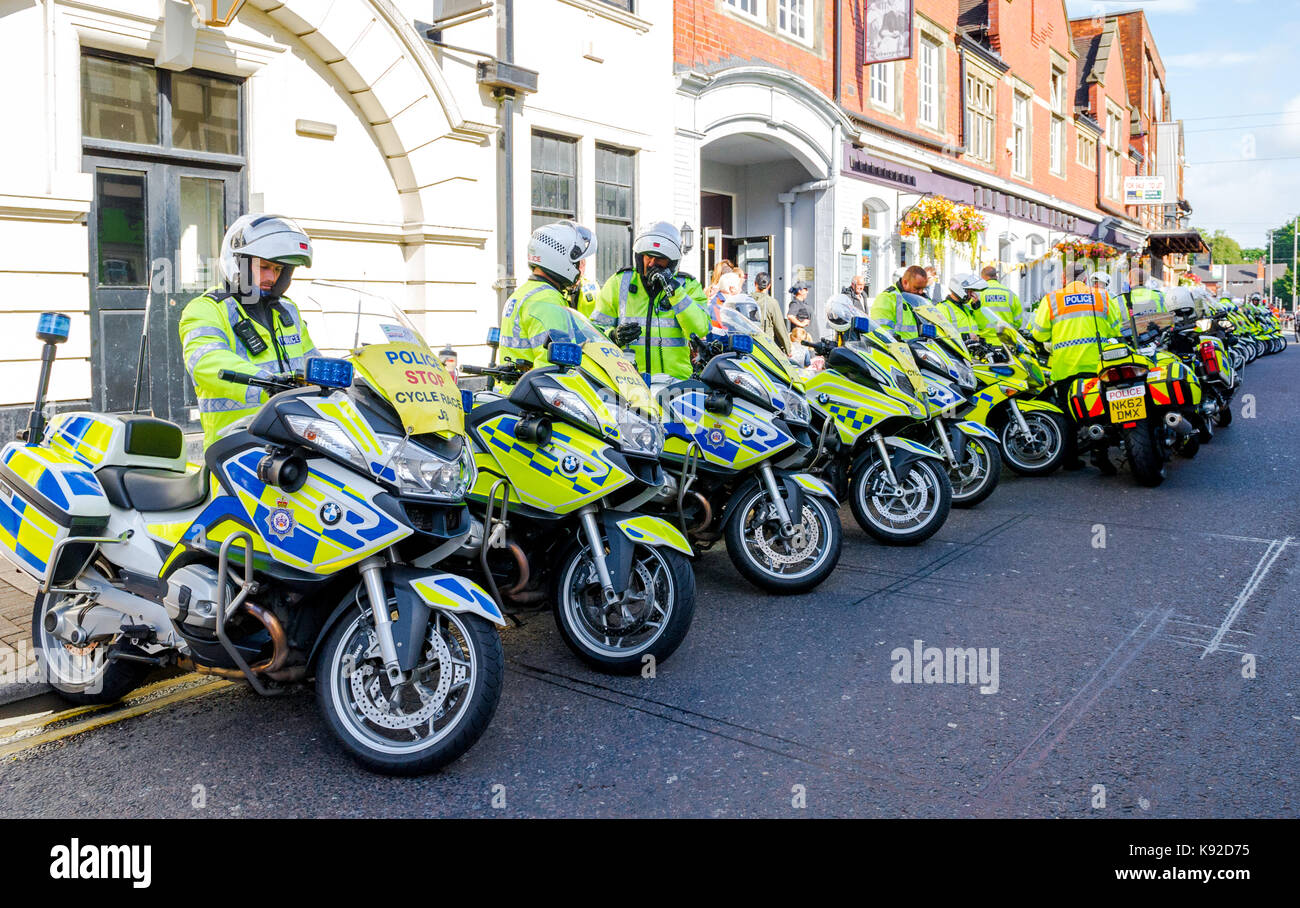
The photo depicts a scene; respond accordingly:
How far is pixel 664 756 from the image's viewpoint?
3.70 meters

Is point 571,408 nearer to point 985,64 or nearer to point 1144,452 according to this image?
point 1144,452

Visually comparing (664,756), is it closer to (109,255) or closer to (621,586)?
(621,586)

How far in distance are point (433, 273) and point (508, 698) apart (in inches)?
305

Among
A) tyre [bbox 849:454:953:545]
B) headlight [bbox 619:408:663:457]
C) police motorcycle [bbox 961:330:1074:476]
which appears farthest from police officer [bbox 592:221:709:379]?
police motorcycle [bbox 961:330:1074:476]

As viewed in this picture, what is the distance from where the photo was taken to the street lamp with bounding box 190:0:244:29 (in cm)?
851

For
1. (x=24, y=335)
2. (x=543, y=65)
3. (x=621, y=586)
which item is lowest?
(x=621, y=586)

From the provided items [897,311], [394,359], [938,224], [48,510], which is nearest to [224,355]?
[394,359]

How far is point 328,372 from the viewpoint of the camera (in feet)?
A: 10.7

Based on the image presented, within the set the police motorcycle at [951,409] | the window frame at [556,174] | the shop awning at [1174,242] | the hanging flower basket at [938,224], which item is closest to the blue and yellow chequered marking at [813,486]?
the police motorcycle at [951,409]

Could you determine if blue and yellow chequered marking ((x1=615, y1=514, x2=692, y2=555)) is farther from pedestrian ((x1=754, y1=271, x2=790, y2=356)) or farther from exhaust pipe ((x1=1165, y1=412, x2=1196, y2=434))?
pedestrian ((x1=754, y1=271, x2=790, y2=356))

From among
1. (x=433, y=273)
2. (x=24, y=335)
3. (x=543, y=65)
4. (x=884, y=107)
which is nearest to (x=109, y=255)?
(x=24, y=335)

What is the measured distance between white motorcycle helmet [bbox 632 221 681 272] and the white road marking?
3362 millimetres

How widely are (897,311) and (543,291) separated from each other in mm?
3937
